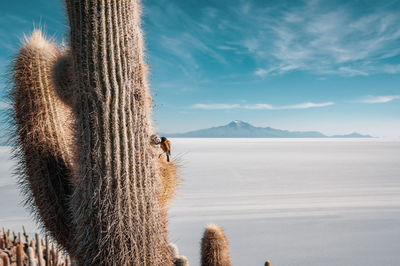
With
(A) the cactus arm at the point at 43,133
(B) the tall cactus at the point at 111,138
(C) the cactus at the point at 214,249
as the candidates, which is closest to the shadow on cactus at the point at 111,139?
(B) the tall cactus at the point at 111,138

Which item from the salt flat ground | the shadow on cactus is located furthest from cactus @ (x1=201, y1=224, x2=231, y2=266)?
the shadow on cactus

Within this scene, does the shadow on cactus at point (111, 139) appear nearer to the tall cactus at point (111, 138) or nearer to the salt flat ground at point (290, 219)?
the tall cactus at point (111, 138)

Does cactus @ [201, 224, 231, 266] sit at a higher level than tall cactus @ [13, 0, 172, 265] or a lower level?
lower

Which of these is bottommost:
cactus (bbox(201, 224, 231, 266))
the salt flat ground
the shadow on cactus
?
the salt flat ground

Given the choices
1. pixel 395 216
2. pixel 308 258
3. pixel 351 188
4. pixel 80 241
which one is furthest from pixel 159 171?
pixel 351 188

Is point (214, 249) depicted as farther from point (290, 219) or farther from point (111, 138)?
point (290, 219)

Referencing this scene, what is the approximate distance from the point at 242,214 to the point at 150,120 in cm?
995

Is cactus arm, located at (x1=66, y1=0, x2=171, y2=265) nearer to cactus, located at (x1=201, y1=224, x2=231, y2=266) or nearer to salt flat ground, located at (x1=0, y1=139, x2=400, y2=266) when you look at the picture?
salt flat ground, located at (x1=0, y1=139, x2=400, y2=266)

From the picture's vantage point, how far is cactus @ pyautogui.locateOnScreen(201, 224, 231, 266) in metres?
4.03

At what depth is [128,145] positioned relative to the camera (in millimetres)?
1976

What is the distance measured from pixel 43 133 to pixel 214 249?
9.04 feet

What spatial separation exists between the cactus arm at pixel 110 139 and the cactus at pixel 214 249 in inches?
83.6

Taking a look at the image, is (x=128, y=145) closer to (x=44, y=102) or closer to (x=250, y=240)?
(x=44, y=102)

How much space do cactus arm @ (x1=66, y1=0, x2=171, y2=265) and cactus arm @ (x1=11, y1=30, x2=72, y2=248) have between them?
490mm
